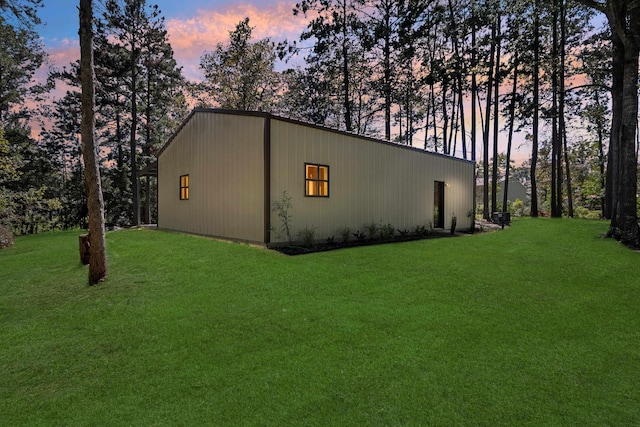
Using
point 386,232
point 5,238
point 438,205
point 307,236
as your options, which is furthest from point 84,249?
point 438,205

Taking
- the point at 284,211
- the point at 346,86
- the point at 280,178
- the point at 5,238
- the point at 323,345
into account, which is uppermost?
the point at 346,86

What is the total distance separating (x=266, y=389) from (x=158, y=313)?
2166mm

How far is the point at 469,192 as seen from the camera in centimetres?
1446

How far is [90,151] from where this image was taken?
5.22 m

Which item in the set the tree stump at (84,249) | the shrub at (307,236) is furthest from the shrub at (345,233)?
the tree stump at (84,249)

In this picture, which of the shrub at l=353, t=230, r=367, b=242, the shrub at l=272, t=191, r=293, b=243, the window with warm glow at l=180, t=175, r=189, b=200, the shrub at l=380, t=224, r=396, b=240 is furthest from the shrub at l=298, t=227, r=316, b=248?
the window with warm glow at l=180, t=175, r=189, b=200

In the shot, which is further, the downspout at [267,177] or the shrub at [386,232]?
the shrub at [386,232]

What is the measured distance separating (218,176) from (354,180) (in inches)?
161

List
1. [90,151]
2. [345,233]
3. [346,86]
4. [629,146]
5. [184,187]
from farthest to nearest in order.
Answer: [346,86], [184,187], [345,233], [629,146], [90,151]

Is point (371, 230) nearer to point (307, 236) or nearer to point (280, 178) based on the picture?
point (307, 236)

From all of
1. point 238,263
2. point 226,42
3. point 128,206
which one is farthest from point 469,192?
point 128,206

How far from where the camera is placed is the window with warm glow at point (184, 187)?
442 inches

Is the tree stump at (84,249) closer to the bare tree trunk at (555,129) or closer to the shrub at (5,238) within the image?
the shrub at (5,238)

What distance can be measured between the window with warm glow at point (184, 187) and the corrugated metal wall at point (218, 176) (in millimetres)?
183
